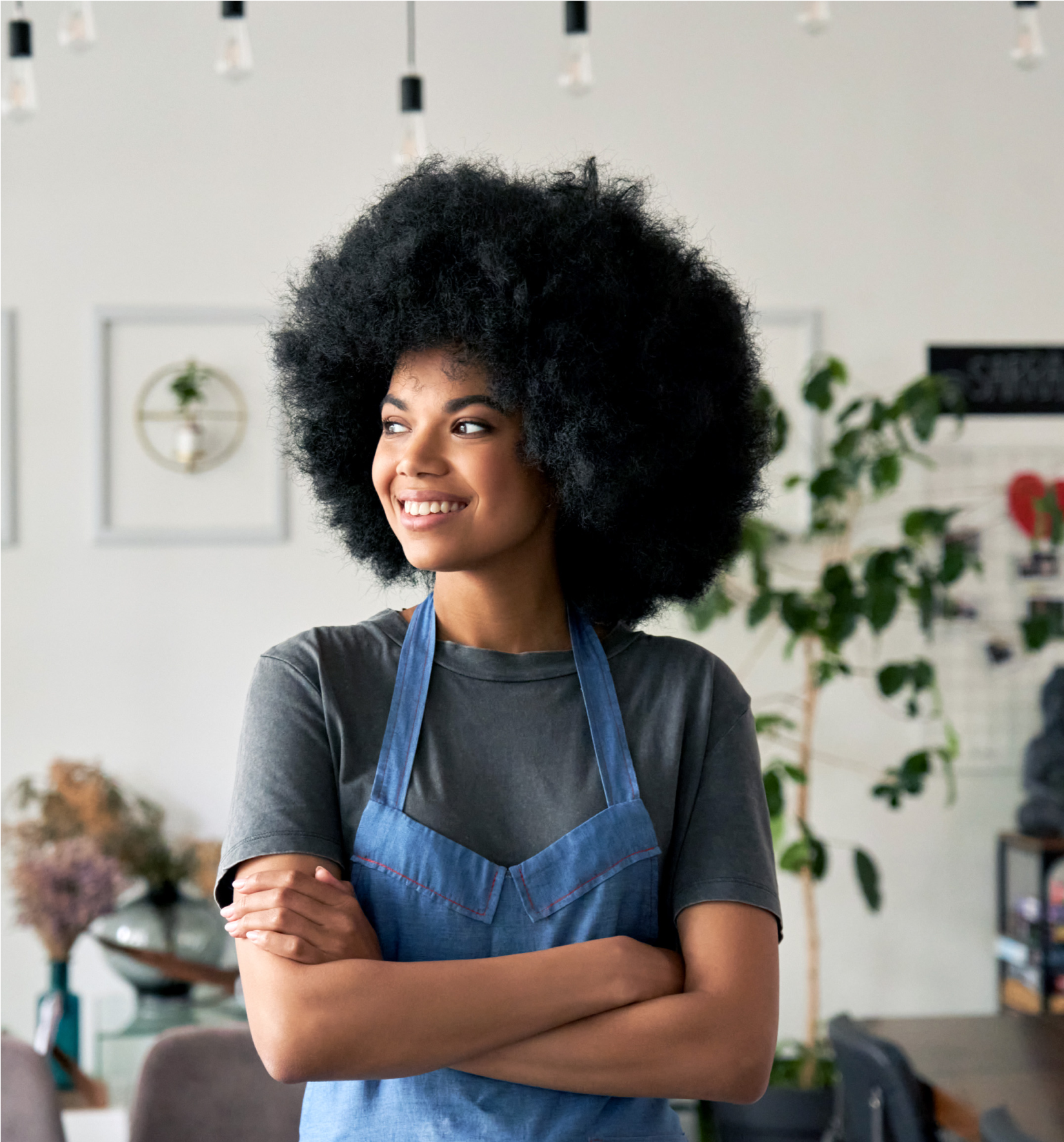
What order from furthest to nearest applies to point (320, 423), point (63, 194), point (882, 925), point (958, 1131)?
point (882, 925)
point (63, 194)
point (958, 1131)
point (320, 423)

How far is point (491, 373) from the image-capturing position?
1245mm

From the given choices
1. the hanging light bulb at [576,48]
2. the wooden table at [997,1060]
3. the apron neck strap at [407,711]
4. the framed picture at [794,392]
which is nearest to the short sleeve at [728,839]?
the apron neck strap at [407,711]

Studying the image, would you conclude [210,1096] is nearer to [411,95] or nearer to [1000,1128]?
[1000,1128]

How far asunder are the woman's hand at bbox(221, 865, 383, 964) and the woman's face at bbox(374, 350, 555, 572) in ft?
1.03

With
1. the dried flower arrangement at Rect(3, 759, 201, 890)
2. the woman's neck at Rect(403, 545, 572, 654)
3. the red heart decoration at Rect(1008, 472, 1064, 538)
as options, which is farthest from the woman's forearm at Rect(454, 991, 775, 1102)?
the red heart decoration at Rect(1008, 472, 1064, 538)

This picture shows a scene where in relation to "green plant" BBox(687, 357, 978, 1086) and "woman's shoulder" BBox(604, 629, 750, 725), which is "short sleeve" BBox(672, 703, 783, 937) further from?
"green plant" BBox(687, 357, 978, 1086)

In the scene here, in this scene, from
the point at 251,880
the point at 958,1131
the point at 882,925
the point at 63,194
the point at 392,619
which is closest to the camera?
the point at 251,880

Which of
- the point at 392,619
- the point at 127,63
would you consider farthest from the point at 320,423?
the point at 127,63

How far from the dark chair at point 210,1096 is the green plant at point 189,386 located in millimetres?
2039

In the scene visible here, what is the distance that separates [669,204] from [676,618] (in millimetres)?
1253

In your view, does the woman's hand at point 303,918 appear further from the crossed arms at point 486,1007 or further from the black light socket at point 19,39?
the black light socket at point 19,39

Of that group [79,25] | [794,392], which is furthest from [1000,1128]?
[79,25]

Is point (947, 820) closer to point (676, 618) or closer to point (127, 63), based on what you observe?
point (676, 618)

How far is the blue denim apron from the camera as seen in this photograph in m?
1.17
